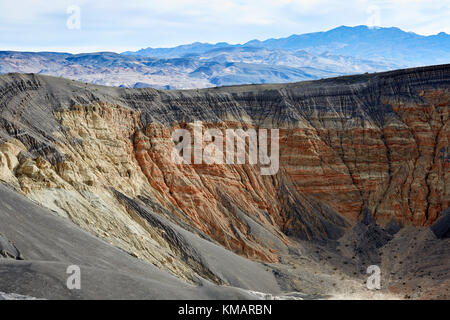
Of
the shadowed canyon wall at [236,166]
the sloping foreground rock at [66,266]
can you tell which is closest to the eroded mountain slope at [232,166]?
the shadowed canyon wall at [236,166]

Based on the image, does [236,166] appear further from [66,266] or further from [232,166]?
[66,266]

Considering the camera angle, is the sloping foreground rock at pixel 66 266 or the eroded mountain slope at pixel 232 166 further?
the eroded mountain slope at pixel 232 166

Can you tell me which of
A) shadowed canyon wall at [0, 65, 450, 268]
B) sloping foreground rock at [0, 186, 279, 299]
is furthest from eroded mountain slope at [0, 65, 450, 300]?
sloping foreground rock at [0, 186, 279, 299]

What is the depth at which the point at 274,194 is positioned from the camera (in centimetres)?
4538

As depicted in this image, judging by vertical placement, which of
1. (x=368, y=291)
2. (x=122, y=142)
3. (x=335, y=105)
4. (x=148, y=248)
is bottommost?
(x=368, y=291)

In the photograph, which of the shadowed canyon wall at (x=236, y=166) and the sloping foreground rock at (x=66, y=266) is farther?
the shadowed canyon wall at (x=236, y=166)

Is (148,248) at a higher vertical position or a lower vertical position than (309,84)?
lower

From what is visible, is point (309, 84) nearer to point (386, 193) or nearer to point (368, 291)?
point (386, 193)

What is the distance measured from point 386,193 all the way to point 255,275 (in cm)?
2042

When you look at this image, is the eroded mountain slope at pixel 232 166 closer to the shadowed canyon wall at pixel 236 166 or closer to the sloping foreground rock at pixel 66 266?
the shadowed canyon wall at pixel 236 166

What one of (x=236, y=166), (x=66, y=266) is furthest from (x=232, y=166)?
(x=66, y=266)

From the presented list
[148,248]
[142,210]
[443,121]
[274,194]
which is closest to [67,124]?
[142,210]

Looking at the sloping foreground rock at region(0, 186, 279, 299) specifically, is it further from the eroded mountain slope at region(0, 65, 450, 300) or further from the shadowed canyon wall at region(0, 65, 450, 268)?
the eroded mountain slope at region(0, 65, 450, 300)

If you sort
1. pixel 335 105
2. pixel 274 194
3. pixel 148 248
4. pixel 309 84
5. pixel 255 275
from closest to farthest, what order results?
pixel 148 248 → pixel 255 275 → pixel 274 194 → pixel 335 105 → pixel 309 84
